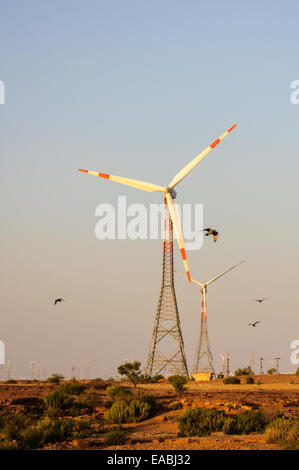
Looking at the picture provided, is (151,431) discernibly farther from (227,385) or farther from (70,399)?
(227,385)

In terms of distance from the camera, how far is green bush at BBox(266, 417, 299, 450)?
2842cm

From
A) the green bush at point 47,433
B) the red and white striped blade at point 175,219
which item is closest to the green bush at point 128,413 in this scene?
the green bush at point 47,433

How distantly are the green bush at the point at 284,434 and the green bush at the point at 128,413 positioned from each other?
10.9 meters

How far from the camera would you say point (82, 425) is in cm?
3634

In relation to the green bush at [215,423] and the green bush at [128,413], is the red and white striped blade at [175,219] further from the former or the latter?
the green bush at [215,423]

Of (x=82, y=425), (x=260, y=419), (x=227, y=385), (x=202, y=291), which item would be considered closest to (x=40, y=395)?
(x=82, y=425)

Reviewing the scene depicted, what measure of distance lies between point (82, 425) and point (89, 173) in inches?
1591

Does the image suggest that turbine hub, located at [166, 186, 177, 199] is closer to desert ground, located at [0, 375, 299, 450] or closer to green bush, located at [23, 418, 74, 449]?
desert ground, located at [0, 375, 299, 450]

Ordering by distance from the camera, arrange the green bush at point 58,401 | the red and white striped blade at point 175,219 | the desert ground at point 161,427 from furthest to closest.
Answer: the red and white striped blade at point 175,219
the green bush at point 58,401
the desert ground at point 161,427

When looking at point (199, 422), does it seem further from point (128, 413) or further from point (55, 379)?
point (55, 379)

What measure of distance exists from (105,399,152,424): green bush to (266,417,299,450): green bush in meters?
10.9

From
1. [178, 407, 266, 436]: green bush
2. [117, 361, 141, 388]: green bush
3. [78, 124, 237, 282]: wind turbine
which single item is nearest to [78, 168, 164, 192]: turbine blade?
[78, 124, 237, 282]: wind turbine

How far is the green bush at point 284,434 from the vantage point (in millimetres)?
28422
